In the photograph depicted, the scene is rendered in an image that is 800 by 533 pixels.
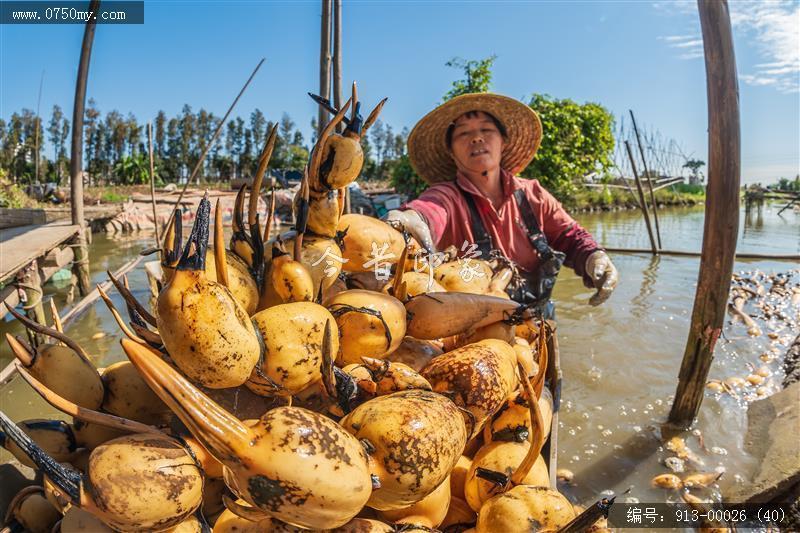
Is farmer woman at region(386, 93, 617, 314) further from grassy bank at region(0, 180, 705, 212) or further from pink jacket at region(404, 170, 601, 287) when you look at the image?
grassy bank at region(0, 180, 705, 212)

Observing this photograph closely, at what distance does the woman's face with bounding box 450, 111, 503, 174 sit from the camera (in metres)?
2.84

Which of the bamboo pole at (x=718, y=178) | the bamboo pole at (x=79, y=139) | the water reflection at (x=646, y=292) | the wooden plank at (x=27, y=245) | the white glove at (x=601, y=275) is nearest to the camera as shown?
the bamboo pole at (x=718, y=178)

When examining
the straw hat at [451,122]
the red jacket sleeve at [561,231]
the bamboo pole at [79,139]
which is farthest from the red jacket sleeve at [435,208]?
the bamboo pole at [79,139]

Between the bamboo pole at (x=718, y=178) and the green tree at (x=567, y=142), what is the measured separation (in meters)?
10.1

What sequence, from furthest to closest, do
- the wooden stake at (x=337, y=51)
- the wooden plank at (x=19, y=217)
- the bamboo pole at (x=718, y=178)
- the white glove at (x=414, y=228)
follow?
1. the wooden plank at (x=19, y=217)
2. the wooden stake at (x=337, y=51)
3. the bamboo pole at (x=718, y=178)
4. the white glove at (x=414, y=228)

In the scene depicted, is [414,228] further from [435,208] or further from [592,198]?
[592,198]

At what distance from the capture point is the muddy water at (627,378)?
2510mm

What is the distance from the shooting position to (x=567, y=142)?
12656 mm

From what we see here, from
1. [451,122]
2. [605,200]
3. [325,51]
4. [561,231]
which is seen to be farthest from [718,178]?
[605,200]

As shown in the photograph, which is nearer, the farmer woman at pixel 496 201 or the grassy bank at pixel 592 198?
the farmer woman at pixel 496 201

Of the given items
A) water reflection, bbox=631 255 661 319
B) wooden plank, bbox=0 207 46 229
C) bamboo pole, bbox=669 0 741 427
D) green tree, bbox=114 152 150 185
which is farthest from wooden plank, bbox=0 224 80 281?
green tree, bbox=114 152 150 185

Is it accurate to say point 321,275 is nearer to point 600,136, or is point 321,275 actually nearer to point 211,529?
point 211,529

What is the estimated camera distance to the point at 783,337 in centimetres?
465

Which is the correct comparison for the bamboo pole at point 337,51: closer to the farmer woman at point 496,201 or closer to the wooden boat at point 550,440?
the farmer woman at point 496,201
